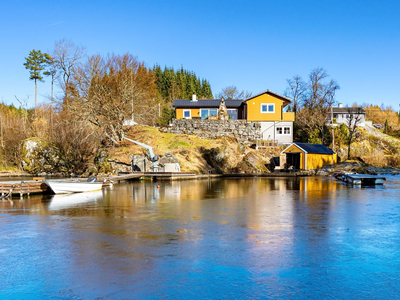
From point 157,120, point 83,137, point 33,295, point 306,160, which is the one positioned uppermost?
point 157,120

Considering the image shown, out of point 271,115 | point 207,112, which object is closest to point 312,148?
point 271,115

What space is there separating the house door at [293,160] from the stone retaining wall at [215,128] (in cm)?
601

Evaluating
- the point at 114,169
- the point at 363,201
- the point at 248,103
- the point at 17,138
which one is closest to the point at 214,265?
the point at 363,201

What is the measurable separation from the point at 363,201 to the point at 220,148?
2548 cm

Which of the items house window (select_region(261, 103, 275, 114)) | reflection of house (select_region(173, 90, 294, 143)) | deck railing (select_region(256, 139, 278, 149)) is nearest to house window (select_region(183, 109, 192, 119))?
reflection of house (select_region(173, 90, 294, 143))

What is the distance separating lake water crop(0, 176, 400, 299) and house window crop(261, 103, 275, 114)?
33721 mm

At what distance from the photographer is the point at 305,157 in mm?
45219

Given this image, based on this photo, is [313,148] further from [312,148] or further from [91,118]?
[91,118]

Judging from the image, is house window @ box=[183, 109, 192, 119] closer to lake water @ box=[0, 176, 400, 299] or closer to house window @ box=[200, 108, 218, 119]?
house window @ box=[200, 108, 218, 119]

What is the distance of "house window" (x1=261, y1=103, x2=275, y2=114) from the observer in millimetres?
53844

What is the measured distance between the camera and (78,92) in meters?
48.6

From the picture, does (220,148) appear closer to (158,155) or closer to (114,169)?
(158,155)

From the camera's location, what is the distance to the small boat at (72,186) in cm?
2641

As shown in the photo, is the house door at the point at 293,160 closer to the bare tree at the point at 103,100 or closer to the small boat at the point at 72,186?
the bare tree at the point at 103,100
